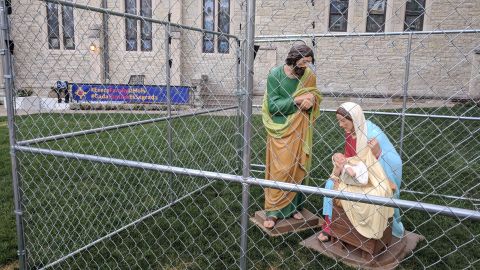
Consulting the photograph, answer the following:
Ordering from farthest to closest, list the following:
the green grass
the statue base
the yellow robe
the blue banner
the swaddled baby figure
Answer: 1. the blue banner
2. the statue base
3. the yellow robe
4. the green grass
5. the swaddled baby figure

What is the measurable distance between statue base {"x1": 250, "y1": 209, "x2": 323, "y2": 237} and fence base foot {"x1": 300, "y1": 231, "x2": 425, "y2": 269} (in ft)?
0.79

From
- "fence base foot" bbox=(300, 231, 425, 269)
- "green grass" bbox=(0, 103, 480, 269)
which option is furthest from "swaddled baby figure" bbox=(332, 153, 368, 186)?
"fence base foot" bbox=(300, 231, 425, 269)

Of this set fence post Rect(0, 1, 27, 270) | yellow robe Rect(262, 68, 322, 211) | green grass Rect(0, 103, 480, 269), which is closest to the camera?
fence post Rect(0, 1, 27, 270)

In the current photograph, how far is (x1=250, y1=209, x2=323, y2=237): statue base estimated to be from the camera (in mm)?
3777

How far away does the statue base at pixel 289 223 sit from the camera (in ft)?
12.4

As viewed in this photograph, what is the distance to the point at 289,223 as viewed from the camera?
3.81m

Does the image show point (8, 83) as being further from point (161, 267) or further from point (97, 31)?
point (97, 31)

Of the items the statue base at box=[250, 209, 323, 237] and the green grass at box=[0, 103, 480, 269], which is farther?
the statue base at box=[250, 209, 323, 237]

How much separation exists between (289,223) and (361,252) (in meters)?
0.80

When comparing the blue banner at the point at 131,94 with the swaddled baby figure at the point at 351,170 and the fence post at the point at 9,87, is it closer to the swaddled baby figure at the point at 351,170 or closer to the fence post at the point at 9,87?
the fence post at the point at 9,87

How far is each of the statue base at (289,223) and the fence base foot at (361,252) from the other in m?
0.24

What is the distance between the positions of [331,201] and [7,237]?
10.0 feet

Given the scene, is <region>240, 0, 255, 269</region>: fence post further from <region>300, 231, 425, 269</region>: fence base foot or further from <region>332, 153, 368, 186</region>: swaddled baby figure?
<region>300, 231, 425, 269</region>: fence base foot

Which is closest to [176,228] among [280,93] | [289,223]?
[289,223]
